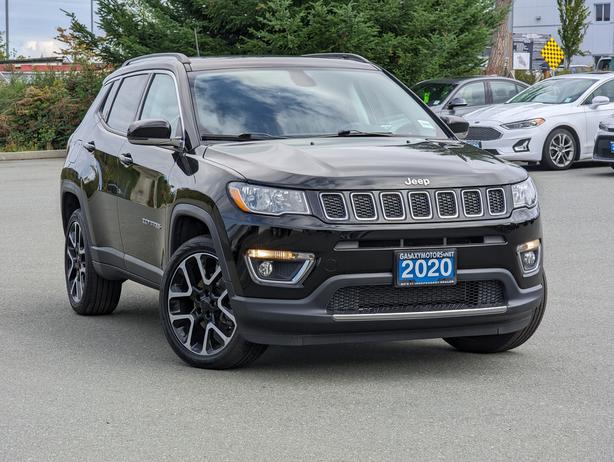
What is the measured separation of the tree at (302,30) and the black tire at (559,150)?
5.36 m

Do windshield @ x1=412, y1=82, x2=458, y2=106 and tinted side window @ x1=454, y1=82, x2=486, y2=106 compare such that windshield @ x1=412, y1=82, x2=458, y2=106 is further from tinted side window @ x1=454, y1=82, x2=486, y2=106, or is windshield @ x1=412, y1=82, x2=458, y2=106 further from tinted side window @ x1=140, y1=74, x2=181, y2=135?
tinted side window @ x1=140, y1=74, x2=181, y2=135

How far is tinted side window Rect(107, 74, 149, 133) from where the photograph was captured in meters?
8.50

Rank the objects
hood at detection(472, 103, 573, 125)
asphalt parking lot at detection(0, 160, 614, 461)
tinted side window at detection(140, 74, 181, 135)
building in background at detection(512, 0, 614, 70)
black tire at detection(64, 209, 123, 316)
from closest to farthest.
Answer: asphalt parking lot at detection(0, 160, 614, 461), tinted side window at detection(140, 74, 181, 135), black tire at detection(64, 209, 123, 316), hood at detection(472, 103, 573, 125), building in background at detection(512, 0, 614, 70)

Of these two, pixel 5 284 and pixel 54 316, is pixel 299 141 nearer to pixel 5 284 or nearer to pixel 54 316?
pixel 54 316

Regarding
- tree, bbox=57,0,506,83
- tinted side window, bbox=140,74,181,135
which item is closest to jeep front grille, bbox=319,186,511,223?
tinted side window, bbox=140,74,181,135

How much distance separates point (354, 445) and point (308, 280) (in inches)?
48.1

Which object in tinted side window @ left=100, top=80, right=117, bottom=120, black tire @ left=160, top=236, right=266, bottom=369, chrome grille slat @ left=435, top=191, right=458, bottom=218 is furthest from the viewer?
tinted side window @ left=100, top=80, right=117, bottom=120

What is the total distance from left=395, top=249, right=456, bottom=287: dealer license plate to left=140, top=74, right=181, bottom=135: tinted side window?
1.87m

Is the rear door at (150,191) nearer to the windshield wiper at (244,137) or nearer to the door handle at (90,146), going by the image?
the windshield wiper at (244,137)

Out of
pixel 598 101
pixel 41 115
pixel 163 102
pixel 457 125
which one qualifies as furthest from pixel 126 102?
pixel 41 115

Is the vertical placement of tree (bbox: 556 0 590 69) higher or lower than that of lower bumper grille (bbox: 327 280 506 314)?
lower

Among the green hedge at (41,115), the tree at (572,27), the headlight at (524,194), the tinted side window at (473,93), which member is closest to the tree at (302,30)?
the green hedge at (41,115)

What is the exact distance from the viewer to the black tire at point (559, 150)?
2123 cm

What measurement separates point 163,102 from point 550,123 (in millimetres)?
14035
